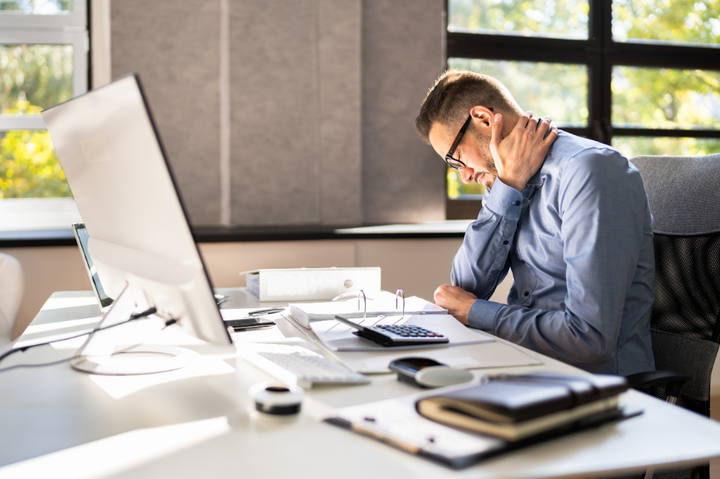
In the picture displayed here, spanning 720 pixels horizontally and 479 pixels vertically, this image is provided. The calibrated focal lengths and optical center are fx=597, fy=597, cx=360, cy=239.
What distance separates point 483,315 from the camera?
145 centimetres

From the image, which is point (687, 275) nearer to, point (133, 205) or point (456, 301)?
point (456, 301)

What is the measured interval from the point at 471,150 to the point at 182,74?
5.77 ft

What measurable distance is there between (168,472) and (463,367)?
522mm

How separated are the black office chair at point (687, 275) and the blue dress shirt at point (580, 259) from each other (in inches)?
2.7

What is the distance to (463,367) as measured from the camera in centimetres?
99

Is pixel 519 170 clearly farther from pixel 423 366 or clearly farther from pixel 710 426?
pixel 710 426

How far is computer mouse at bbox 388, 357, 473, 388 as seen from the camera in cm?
87

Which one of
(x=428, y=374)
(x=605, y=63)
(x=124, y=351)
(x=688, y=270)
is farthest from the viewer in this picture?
(x=605, y=63)

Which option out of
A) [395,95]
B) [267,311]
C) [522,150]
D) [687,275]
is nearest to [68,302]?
[267,311]

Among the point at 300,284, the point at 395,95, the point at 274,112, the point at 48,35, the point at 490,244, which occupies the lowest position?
the point at 300,284

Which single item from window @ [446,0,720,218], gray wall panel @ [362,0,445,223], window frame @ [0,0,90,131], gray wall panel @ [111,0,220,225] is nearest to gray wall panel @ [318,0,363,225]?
gray wall panel @ [362,0,445,223]

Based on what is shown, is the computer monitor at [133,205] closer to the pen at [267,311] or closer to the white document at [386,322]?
the white document at [386,322]

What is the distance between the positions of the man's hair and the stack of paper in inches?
20.2

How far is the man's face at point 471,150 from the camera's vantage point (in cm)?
163
